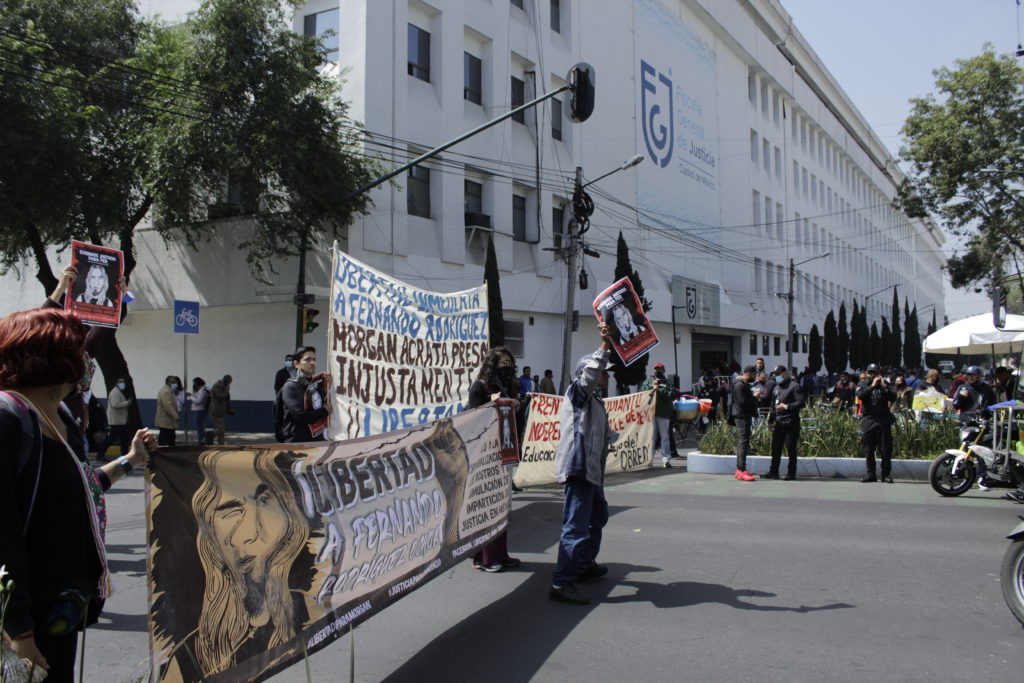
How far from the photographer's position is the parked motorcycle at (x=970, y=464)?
9961 millimetres

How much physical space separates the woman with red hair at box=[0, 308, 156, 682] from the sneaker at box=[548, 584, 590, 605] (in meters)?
3.54

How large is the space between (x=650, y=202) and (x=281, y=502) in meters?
30.9

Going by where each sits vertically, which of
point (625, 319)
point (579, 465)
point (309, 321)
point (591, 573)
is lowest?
point (591, 573)

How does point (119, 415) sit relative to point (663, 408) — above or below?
below

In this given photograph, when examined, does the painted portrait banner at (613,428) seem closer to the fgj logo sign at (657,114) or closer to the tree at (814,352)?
the fgj logo sign at (657,114)

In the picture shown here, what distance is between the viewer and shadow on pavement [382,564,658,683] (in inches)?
176

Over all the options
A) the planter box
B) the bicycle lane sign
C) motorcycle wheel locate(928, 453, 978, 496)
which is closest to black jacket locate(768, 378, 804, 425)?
the planter box

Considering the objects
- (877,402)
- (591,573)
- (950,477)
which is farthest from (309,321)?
(950,477)

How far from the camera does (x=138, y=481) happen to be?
532 inches

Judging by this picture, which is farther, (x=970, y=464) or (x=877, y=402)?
(x=877, y=402)

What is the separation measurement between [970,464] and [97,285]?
10529 millimetres

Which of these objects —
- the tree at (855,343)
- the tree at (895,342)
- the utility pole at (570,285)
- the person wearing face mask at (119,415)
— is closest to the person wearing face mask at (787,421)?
the utility pole at (570,285)

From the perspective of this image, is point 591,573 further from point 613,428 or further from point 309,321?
point 309,321

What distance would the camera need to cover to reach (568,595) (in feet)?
18.6
